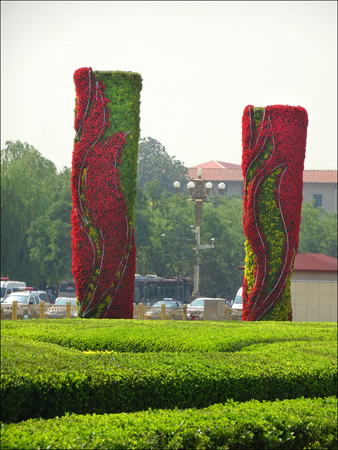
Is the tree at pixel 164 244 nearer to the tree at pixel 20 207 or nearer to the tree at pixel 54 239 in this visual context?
the tree at pixel 54 239

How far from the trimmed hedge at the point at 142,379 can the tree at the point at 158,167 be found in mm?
62443

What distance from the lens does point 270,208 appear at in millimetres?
15688

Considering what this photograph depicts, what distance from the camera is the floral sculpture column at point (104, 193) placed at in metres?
14.6

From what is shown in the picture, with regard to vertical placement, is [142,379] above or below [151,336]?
above

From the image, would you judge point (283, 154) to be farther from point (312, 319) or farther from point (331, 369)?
point (331, 369)

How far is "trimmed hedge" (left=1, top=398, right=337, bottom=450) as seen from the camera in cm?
446

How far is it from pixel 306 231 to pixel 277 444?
43.9m

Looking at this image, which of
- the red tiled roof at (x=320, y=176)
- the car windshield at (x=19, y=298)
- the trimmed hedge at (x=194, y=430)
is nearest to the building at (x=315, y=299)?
the car windshield at (x=19, y=298)

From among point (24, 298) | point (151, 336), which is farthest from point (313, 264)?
point (24, 298)

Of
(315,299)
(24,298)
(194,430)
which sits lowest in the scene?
(24,298)

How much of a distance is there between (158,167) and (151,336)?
6311 cm

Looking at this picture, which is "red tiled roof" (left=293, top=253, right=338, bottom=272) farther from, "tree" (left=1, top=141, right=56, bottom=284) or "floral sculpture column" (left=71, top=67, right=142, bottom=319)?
"tree" (left=1, top=141, right=56, bottom=284)

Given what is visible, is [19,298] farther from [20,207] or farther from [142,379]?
[142,379]

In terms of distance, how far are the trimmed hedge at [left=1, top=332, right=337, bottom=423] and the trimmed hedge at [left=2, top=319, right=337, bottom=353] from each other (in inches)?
54.7
